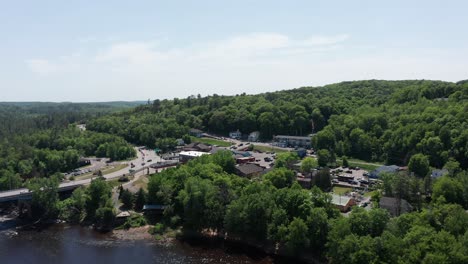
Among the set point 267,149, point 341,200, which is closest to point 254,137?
point 267,149

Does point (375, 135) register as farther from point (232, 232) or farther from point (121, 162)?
point (121, 162)

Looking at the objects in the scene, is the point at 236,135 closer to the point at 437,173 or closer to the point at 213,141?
the point at 213,141

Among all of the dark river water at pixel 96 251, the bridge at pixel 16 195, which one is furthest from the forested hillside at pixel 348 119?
the bridge at pixel 16 195

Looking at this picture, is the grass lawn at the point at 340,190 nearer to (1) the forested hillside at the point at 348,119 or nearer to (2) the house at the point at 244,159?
(1) the forested hillside at the point at 348,119

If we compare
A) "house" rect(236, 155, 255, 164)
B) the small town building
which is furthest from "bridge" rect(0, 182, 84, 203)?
the small town building

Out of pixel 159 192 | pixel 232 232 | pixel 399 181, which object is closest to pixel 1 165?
pixel 159 192

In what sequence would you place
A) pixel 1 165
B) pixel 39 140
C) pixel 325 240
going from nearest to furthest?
1. pixel 325 240
2. pixel 1 165
3. pixel 39 140
